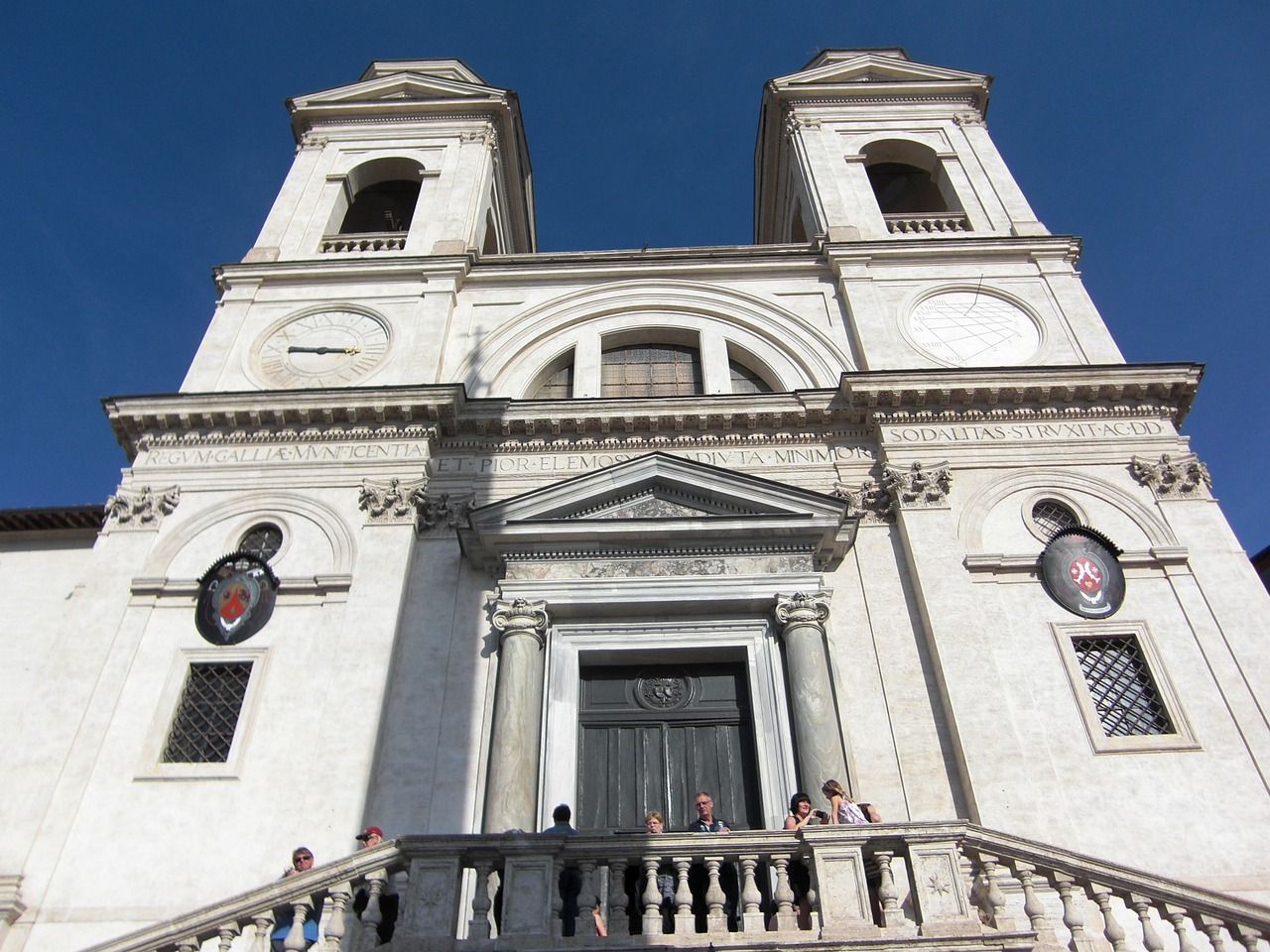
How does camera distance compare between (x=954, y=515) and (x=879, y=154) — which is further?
(x=879, y=154)

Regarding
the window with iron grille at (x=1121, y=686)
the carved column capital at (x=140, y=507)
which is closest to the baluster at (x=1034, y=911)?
the window with iron grille at (x=1121, y=686)

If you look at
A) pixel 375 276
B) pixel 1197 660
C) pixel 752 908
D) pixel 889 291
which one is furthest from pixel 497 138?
pixel 752 908

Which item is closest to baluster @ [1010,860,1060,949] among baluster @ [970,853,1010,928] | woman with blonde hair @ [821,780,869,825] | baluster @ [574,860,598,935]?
baluster @ [970,853,1010,928]

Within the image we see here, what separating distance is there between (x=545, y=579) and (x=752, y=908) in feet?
17.9

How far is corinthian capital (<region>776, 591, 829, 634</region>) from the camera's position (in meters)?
11.5

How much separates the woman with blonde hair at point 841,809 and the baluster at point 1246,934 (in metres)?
2.69

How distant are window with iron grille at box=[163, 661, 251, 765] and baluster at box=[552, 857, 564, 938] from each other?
5.15 meters

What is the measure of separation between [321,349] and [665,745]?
8.23m

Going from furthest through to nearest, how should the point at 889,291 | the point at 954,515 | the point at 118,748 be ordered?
the point at 889,291, the point at 954,515, the point at 118,748

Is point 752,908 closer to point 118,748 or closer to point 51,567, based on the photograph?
point 118,748

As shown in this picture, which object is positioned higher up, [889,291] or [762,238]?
[762,238]

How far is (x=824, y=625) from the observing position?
1175 cm

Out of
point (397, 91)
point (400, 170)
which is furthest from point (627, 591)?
point (397, 91)

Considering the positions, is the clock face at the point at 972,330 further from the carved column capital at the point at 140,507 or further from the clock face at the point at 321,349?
the carved column capital at the point at 140,507
